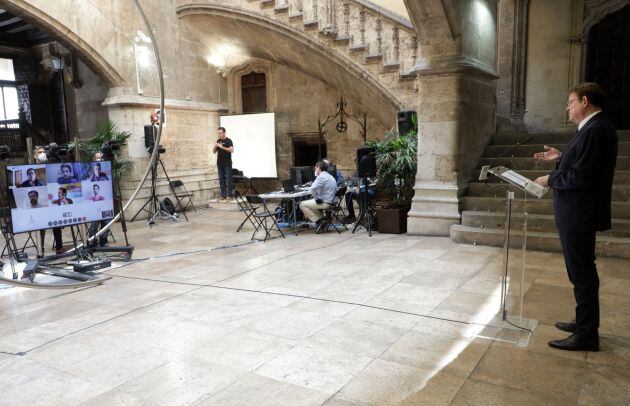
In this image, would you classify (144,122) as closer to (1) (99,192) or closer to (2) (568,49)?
(1) (99,192)

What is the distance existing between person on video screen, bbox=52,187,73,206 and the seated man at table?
3.53 meters

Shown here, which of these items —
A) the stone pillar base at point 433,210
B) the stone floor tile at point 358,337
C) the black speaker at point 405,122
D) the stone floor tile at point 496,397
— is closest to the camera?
the stone floor tile at point 496,397

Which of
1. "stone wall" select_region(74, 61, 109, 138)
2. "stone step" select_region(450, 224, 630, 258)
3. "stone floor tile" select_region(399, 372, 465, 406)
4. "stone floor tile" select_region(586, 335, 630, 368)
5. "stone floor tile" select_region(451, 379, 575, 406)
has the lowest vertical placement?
"stone floor tile" select_region(399, 372, 465, 406)

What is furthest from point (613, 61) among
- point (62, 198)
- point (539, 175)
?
point (62, 198)

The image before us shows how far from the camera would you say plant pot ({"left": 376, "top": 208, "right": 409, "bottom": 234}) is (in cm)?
744

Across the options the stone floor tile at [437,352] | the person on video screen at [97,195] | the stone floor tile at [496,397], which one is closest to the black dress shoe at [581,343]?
the stone floor tile at [437,352]

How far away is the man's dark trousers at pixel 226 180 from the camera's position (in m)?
11.3

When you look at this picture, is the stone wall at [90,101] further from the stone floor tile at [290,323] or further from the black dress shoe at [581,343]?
the black dress shoe at [581,343]

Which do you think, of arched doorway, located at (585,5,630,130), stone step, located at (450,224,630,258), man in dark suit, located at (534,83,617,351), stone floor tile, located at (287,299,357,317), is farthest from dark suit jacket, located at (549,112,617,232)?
arched doorway, located at (585,5,630,130)

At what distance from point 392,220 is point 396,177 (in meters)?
0.71

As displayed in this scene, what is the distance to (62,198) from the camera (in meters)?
5.52

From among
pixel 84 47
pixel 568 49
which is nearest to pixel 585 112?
pixel 568 49

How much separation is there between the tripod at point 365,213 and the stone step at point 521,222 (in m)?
1.43

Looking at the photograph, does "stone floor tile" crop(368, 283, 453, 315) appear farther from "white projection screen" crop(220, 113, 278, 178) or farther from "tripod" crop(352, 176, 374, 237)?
"white projection screen" crop(220, 113, 278, 178)
